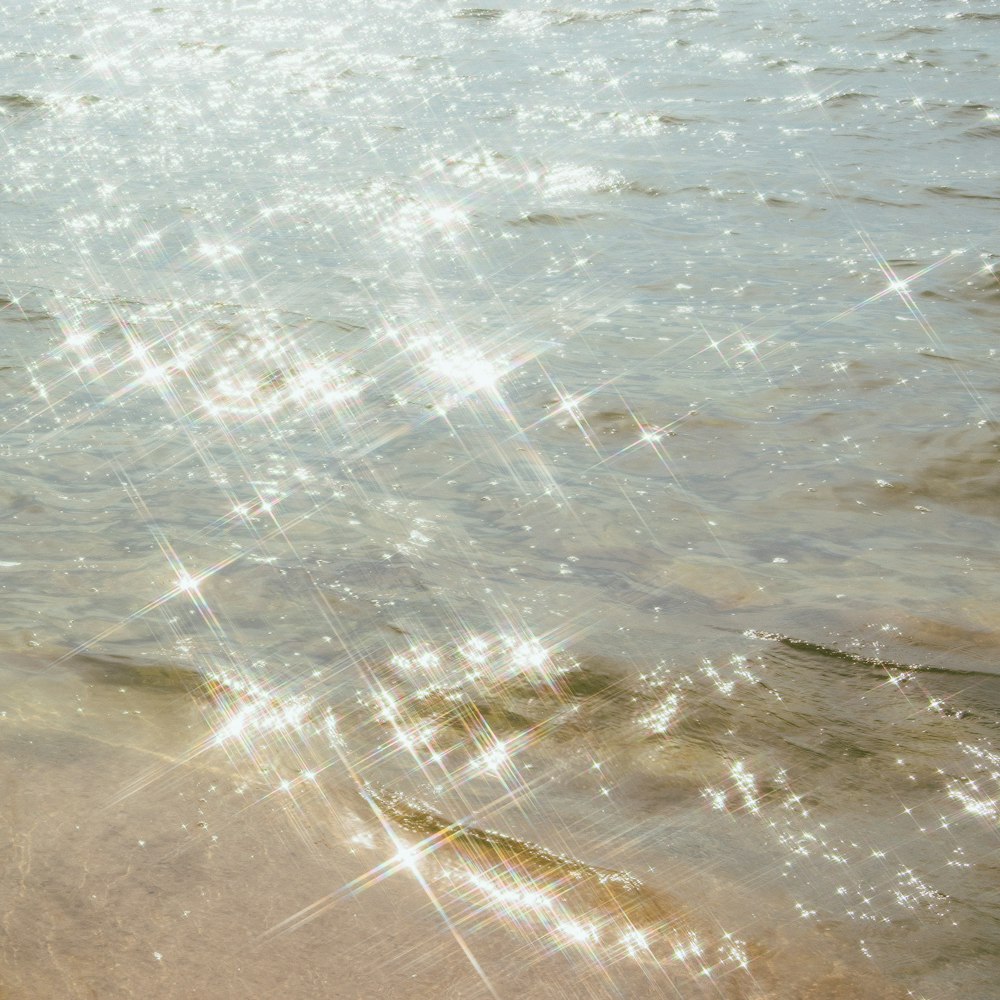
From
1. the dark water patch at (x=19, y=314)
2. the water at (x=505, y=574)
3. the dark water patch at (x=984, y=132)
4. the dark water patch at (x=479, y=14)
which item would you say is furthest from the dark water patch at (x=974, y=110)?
the dark water patch at (x=19, y=314)

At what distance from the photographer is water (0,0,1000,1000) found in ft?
6.05

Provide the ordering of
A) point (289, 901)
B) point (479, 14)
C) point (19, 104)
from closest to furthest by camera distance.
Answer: point (289, 901) < point (19, 104) < point (479, 14)

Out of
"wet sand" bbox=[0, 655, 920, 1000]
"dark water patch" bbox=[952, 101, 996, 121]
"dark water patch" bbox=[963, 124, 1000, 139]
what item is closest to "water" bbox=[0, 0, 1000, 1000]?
"wet sand" bbox=[0, 655, 920, 1000]

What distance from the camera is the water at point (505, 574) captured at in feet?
6.05

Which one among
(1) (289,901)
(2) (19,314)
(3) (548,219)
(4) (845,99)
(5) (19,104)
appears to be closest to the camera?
(1) (289,901)

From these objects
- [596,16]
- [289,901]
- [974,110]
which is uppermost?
[289,901]

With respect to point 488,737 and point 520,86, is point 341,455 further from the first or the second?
point 520,86

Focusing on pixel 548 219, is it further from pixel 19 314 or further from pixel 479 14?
pixel 479 14

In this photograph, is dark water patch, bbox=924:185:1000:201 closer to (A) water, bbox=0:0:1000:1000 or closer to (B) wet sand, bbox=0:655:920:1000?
(A) water, bbox=0:0:1000:1000

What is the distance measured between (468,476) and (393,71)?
6.89 metres

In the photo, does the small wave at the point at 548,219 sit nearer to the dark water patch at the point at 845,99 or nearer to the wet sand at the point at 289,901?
the dark water patch at the point at 845,99

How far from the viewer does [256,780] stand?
7.06 ft

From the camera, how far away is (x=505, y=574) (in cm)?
291

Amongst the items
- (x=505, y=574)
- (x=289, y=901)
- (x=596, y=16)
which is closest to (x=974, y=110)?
(x=596, y=16)
